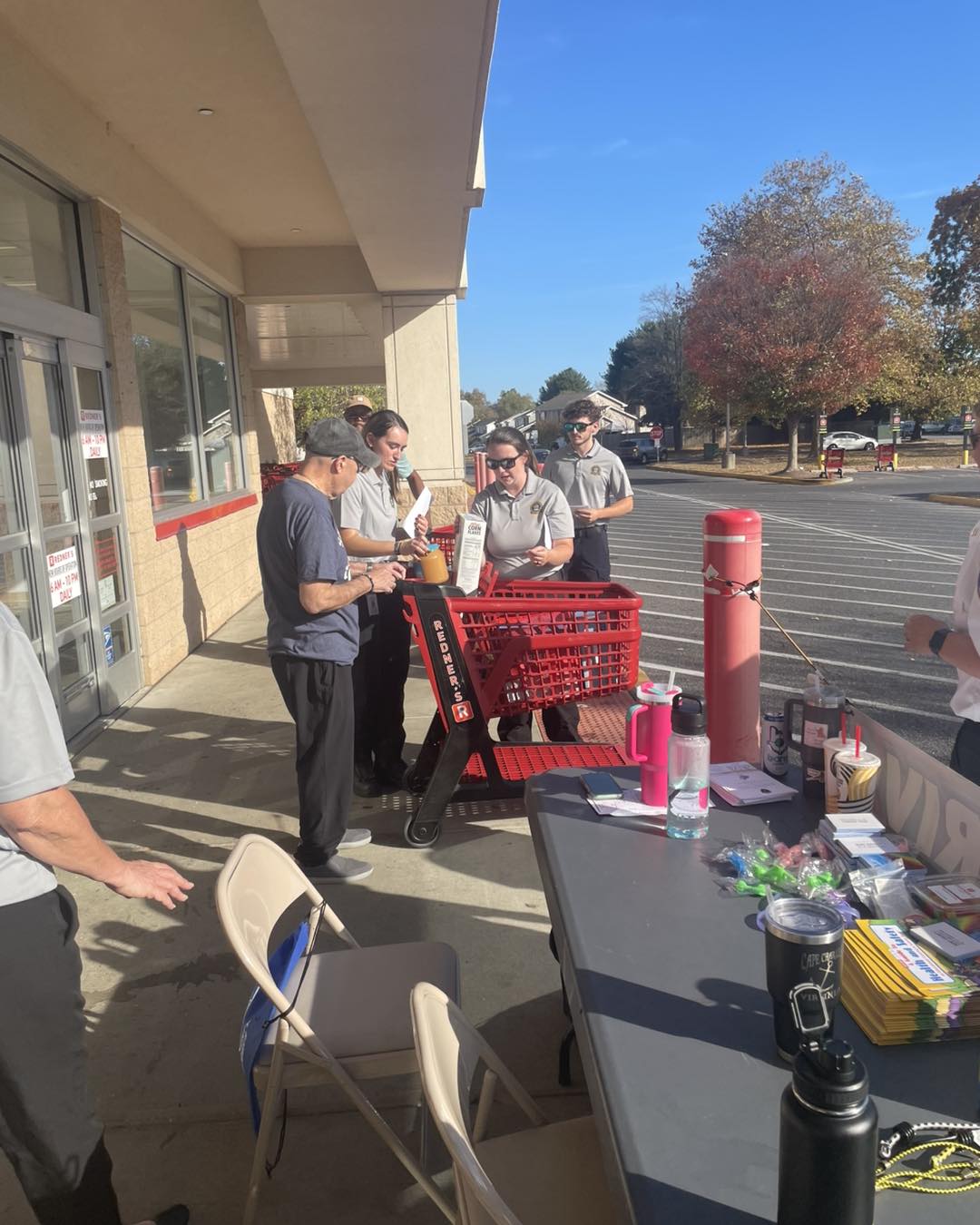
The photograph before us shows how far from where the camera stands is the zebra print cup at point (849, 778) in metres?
2.34

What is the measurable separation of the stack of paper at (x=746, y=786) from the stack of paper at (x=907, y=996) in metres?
0.82

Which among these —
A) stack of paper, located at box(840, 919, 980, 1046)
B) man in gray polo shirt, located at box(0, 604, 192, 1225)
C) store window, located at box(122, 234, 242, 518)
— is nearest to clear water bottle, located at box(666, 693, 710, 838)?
stack of paper, located at box(840, 919, 980, 1046)

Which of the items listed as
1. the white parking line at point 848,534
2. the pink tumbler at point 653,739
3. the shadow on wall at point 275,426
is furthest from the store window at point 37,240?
the shadow on wall at point 275,426

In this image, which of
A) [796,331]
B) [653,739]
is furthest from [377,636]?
[796,331]

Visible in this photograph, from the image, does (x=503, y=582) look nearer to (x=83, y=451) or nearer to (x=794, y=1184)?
(x=83, y=451)

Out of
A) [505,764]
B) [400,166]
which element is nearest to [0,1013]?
[505,764]

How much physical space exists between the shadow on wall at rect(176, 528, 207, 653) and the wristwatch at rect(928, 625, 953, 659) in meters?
6.78

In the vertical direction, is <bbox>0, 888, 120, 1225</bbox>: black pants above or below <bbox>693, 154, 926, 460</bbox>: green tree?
below

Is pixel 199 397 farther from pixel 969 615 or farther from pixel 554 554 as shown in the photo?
pixel 969 615

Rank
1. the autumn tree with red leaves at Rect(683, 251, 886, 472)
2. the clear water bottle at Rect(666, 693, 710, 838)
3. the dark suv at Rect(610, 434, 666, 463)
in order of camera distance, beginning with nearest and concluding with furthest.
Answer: the clear water bottle at Rect(666, 693, 710, 838) → the autumn tree with red leaves at Rect(683, 251, 886, 472) → the dark suv at Rect(610, 434, 666, 463)

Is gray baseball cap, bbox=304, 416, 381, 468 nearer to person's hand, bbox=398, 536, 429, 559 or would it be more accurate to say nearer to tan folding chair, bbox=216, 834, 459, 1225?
person's hand, bbox=398, 536, 429, 559

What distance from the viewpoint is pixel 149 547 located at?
283 inches

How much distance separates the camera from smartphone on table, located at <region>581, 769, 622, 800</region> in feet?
8.37

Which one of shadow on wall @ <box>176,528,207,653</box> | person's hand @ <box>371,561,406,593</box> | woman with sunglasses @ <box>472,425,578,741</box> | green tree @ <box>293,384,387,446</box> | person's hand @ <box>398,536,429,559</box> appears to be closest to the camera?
person's hand @ <box>371,561,406,593</box>
